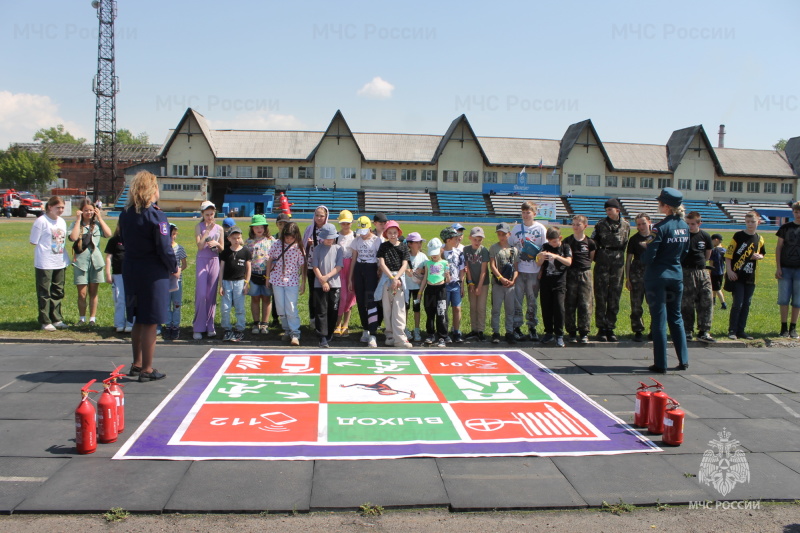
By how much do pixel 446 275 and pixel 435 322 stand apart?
1083 millimetres

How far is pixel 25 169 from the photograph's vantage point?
232 feet

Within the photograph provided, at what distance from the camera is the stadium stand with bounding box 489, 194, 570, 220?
59.3m

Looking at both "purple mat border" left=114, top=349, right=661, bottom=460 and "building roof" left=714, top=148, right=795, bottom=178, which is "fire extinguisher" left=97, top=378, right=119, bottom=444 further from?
"building roof" left=714, top=148, right=795, bottom=178

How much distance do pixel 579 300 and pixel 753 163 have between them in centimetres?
7283

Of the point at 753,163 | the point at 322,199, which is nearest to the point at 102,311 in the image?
the point at 322,199

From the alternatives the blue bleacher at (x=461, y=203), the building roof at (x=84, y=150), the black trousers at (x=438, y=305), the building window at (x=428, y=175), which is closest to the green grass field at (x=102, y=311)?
the black trousers at (x=438, y=305)

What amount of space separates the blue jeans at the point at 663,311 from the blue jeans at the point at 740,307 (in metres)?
2.93

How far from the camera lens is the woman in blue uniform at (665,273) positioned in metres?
7.55

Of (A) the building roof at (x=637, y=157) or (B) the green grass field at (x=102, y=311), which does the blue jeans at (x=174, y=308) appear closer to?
(B) the green grass field at (x=102, y=311)

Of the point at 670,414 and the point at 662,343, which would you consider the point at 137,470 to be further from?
the point at 662,343

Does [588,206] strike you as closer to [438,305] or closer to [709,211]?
[709,211]

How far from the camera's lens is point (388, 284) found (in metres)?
8.78

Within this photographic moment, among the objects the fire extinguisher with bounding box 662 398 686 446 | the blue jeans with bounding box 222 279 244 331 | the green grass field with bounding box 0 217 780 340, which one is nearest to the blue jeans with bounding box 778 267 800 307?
the green grass field with bounding box 0 217 780 340

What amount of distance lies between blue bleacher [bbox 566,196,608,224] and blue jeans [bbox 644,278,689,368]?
52898 mm
